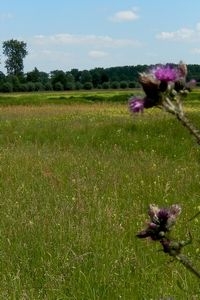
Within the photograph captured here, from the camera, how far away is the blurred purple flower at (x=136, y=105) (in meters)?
0.86

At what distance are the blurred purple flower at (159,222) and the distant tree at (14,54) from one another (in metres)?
97.9

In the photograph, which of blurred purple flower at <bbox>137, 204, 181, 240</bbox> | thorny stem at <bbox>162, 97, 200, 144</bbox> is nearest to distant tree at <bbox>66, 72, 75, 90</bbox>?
blurred purple flower at <bbox>137, 204, 181, 240</bbox>

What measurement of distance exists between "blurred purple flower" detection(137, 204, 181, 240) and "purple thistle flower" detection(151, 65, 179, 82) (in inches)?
11.3

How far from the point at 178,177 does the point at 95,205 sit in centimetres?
200

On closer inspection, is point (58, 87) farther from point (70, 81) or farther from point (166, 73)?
point (166, 73)

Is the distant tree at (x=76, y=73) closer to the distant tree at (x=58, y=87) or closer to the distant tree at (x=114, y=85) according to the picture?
the distant tree at (x=58, y=87)

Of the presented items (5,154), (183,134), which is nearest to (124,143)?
(183,134)

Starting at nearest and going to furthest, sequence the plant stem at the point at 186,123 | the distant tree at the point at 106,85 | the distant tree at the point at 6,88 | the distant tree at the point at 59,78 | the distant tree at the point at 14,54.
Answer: the plant stem at the point at 186,123
the distant tree at the point at 6,88
the distant tree at the point at 106,85
the distant tree at the point at 59,78
the distant tree at the point at 14,54

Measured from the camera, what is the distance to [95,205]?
5.02 m

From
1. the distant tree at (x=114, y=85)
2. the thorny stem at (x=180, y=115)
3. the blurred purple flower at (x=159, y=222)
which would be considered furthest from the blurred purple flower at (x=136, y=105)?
the distant tree at (x=114, y=85)

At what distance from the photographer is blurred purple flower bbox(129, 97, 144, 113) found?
86 centimetres

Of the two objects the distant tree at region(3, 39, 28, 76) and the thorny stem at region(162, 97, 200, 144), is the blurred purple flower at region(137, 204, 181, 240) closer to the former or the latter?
the thorny stem at region(162, 97, 200, 144)

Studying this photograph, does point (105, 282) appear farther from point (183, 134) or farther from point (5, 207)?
point (183, 134)

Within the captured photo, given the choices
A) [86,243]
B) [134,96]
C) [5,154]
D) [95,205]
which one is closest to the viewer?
[134,96]
